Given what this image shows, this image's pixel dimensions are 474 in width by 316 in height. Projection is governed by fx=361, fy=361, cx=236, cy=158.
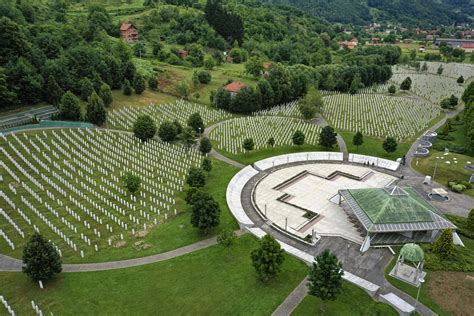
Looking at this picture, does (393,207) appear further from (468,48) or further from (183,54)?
(468,48)

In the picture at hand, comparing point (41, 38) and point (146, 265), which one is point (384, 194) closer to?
point (146, 265)

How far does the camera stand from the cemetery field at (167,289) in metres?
29.5

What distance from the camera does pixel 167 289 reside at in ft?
104

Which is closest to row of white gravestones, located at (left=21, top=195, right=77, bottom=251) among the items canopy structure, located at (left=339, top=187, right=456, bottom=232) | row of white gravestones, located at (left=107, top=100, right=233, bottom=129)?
row of white gravestones, located at (left=107, top=100, right=233, bottom=129)

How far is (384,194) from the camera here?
132ft

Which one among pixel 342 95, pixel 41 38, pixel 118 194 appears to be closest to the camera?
pixel 118 194

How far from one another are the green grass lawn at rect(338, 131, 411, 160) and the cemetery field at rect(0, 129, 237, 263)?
23.9 meters

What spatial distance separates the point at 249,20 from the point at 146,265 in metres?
137

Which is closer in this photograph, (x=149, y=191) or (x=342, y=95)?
(x=149, y=191)

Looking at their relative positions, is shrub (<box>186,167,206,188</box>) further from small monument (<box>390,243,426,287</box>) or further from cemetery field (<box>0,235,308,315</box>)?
small monument (<box>390,243,426,287</box>)

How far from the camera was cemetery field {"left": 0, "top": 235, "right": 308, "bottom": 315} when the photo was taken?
2950 centimetres

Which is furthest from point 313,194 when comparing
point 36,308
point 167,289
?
point 36,308

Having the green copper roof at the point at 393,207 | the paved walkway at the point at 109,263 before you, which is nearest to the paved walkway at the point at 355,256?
the green copper roof at the point at 393,207

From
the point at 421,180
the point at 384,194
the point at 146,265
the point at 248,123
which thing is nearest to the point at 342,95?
the point at 248,123
